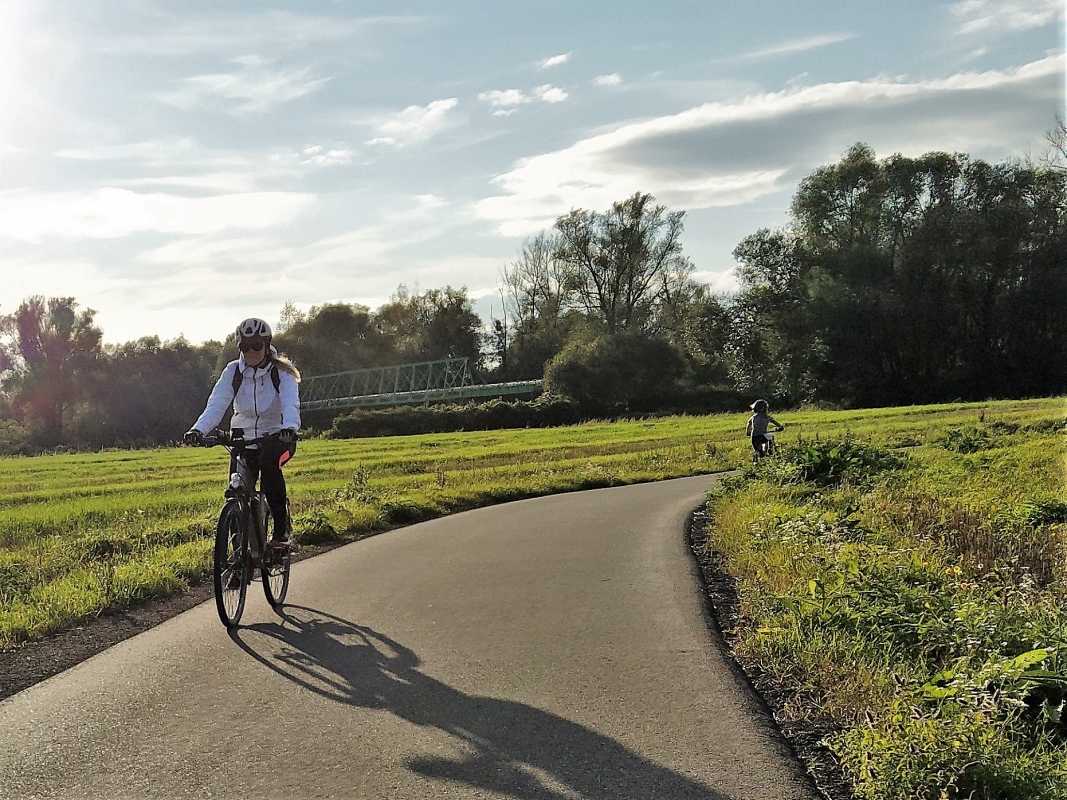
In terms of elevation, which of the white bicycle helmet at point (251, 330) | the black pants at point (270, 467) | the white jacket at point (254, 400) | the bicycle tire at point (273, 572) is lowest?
the bicycle tire at point (273, 572)

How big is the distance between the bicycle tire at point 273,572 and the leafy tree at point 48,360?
7976 centimetres

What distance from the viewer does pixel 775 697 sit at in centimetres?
514

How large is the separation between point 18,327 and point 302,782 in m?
88.7

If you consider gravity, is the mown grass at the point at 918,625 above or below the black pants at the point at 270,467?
below

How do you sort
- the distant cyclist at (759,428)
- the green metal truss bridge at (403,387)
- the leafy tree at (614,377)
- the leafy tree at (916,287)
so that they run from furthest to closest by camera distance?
the green metal truss bridge at (403,387)
the leafy tree at (614,377)
the leafy tree at (916,287)
the distant cyclist at (759,428)

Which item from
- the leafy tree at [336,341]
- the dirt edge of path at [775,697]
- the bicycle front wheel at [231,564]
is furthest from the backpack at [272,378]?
the leafy tree at [336,341]

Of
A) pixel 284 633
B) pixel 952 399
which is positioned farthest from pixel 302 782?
pixel 952 399

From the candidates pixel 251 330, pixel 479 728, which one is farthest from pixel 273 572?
pixel 479 728

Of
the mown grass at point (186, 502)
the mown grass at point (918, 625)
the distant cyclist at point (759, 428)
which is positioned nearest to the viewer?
the mown grass at point (918, 625)

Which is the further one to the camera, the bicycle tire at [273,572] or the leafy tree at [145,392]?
the leafy tree at [145,392]

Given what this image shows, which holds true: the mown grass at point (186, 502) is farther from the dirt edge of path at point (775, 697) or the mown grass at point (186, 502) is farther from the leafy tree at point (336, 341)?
the leafy tree at point (336, 341)

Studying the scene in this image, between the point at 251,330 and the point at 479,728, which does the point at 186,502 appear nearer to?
the point at 251,330

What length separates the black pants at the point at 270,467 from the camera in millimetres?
7277

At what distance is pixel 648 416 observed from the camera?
6112 centimetres
